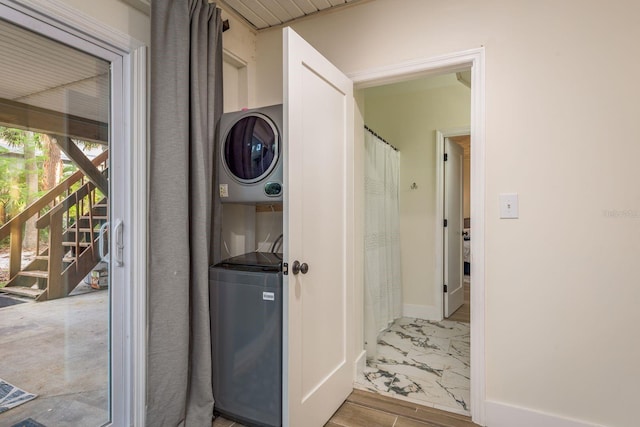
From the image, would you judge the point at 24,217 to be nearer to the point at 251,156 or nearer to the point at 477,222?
the point at 251,156

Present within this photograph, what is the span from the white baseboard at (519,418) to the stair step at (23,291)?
7.35ft

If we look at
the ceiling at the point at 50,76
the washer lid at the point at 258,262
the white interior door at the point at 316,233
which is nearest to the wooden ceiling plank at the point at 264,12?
the white interior door at the point at 316,233

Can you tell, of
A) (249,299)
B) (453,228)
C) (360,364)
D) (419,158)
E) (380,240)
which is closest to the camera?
(249,299)

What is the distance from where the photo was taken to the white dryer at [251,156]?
1.80 m

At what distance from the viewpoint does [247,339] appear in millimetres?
1727

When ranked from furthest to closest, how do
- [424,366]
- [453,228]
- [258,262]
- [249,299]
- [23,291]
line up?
[453,228] < [424,366] < [258,262] < [249,299] < [23,291]

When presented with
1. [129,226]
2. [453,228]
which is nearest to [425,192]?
[453,228]

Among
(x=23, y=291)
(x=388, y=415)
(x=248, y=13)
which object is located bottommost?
(x=388, y=415)

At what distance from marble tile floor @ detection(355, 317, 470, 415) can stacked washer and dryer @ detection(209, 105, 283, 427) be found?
82cm

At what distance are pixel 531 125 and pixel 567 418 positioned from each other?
1.48 meters

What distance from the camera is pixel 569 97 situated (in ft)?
5.45

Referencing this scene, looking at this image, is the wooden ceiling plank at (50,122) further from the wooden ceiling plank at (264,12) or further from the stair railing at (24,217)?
the wooden ceiling plank at (264,12)

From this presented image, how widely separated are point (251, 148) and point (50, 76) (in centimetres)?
92

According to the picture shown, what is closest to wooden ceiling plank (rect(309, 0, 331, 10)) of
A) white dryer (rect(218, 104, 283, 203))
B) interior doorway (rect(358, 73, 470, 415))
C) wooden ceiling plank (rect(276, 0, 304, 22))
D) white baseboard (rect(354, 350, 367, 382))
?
wooden ceiling plank (rect(276, 0, 304, 22))
